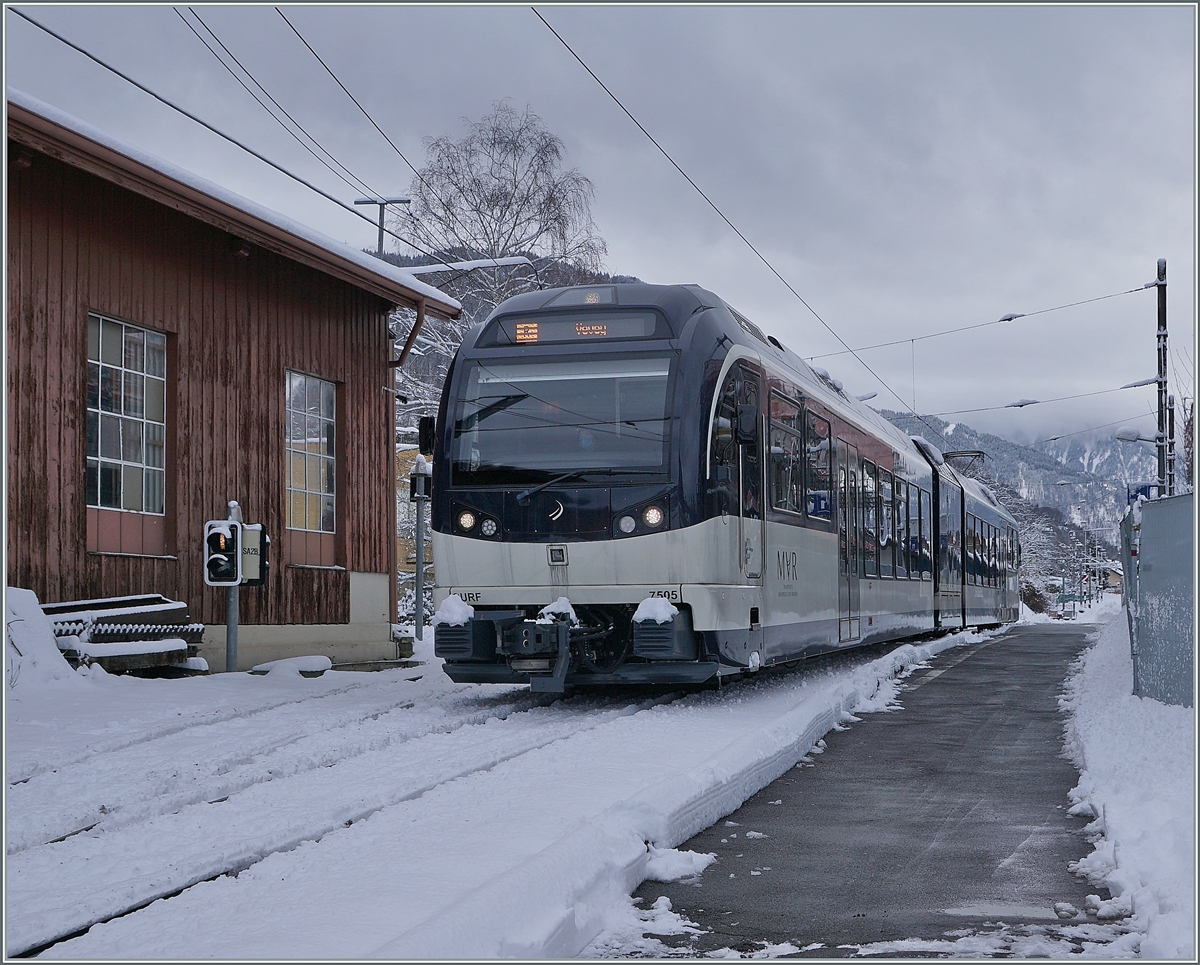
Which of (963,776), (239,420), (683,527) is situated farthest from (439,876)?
(239,420)

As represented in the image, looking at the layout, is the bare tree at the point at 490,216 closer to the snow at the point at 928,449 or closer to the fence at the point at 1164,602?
the snow at the point at 928,449

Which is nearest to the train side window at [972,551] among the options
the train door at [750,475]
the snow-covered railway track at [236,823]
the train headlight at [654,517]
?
the train door at [750,475]

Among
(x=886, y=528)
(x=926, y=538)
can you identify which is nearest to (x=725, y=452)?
(x=886, y=528)

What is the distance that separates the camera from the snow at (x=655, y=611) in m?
9.80

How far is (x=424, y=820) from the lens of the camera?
228 inches

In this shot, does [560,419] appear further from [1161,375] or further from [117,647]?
[1161,375]

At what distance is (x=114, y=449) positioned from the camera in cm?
1284

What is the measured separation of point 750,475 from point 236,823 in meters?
5.93

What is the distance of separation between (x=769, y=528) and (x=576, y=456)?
6.47ft

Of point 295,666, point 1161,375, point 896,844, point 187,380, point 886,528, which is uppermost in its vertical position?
point 1161,375

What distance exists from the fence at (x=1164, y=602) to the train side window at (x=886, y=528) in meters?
5.26

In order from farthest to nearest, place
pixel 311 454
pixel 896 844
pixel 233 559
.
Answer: pixel 311 454
pixel 233 559
pixel 896 844

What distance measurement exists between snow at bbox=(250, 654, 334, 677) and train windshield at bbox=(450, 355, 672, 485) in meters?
3.80

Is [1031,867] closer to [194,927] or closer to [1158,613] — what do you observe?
[194,927]
